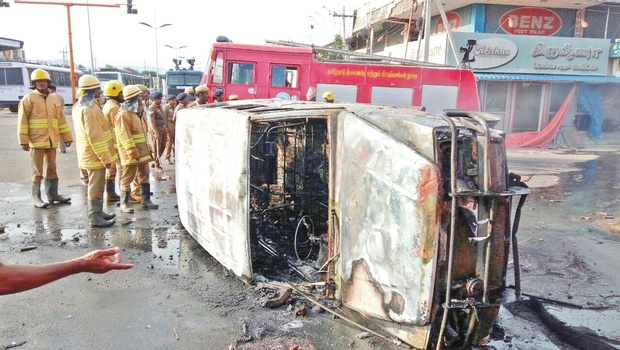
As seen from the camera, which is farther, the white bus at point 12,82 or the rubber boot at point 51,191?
the white bus at point 12,82

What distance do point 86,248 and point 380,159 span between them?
3.92 meters

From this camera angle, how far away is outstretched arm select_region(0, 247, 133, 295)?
1.76 metres

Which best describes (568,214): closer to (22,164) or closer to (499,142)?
(499,142)

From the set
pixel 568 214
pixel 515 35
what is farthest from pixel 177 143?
pixel 515 35

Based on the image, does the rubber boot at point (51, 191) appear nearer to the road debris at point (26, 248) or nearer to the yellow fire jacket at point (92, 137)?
the yellow fire jacket at point (92, 137)

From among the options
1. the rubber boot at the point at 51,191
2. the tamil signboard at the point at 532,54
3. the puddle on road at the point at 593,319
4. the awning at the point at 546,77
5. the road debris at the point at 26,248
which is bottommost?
the puddle on road at the point at 593,319

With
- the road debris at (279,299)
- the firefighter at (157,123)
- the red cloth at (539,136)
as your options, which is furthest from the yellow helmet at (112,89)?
the red cloth at (539,136)

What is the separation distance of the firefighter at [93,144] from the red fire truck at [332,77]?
5650 mm

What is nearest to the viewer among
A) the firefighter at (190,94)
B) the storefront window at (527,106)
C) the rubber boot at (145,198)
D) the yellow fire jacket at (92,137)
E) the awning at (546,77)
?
the yellow fire jacket at (92,137)

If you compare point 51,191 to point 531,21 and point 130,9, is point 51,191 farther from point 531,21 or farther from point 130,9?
point 531,21

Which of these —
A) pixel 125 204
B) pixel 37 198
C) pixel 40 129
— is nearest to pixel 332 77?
pixel 125 204

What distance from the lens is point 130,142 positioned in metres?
6.59

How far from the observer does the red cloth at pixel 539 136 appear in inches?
632

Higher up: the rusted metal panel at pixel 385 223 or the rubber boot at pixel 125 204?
the rusted metal panel at pixel 385 223
